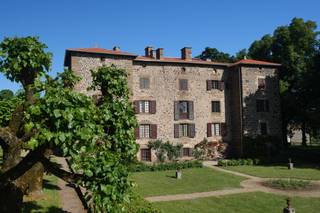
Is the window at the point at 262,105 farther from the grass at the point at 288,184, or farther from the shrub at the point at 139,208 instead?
the shrub at the point at 139,208

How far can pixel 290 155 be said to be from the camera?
35906 mm

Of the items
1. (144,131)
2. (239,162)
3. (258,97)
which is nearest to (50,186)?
(144,131)

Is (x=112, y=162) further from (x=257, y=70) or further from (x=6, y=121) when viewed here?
(x=257, y=70)

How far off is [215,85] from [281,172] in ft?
45.5

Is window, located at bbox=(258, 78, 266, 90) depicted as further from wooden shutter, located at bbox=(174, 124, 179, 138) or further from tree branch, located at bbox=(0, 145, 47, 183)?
tree branch, located at bbox=(0, 145, 47, 183)

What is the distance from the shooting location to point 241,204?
55.4 feet

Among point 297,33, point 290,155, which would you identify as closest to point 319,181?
point 290,155

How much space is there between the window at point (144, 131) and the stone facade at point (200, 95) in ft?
1.08

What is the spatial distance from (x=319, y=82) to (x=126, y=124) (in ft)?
95.0

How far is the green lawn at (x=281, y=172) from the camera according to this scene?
→ 83.3 ft

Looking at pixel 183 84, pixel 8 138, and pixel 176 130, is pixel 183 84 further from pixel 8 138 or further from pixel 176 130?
pixel 8 138

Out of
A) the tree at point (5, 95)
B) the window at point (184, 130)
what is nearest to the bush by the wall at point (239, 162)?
the window at point (184, 130)

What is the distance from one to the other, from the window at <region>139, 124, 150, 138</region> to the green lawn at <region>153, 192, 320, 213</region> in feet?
57.3

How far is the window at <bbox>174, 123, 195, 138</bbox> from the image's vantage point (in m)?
36.5
